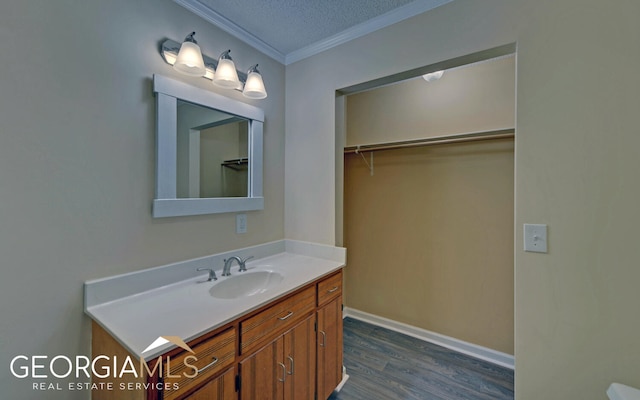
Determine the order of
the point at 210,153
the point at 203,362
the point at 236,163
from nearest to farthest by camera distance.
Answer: the point at 203,362 → the point at 210,153 → the point at 236,163

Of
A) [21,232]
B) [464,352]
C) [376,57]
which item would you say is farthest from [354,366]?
[376,57]

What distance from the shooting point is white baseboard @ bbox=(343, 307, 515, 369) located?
2033 millimetres

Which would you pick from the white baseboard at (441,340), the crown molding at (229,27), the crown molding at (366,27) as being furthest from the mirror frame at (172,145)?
the white baseboard at (441,340)

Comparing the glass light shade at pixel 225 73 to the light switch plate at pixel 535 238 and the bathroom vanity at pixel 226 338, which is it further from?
the light switch plate at pixel 535 238

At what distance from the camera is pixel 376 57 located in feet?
5.54

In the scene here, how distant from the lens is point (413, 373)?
6.32 ft

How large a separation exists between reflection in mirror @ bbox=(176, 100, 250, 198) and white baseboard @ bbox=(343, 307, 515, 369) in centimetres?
187

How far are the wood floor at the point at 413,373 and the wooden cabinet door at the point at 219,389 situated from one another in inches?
38.4

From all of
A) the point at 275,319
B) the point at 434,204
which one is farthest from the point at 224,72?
the point at 434,204

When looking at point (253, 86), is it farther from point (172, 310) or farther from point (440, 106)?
point (440, 106)

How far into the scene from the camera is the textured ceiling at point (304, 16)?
4.91ft

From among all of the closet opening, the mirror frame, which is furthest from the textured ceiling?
the mirror frame

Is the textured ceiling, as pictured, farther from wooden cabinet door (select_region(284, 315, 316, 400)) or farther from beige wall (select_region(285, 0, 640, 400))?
wooden cabinet door (select_region(284, 315, 316, 400))

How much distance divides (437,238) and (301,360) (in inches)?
62.1
